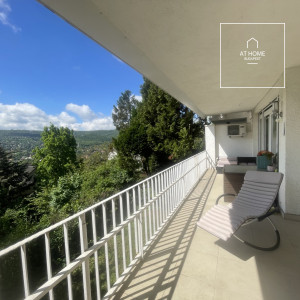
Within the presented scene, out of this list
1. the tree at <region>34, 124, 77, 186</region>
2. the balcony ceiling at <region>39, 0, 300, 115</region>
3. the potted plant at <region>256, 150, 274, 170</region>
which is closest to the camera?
the balcony ceiling at <region>39, 0, 300, 115</region>

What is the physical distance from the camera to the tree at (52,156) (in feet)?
80.3

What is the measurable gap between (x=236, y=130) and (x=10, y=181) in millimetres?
26350

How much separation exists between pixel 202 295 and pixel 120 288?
0.85 metres

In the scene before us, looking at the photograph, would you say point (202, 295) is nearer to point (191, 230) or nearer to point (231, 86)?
point (191, 230)

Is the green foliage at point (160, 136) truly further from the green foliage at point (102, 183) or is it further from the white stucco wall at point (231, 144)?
the white stucco wall at point (231, 144)

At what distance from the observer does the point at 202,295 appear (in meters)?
1.85

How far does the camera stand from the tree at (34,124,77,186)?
963 inches

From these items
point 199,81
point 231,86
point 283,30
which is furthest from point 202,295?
point 231,86

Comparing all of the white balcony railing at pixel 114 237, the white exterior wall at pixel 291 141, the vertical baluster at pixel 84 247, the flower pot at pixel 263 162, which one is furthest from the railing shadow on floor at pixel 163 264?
the flower pot at pixel 263 162

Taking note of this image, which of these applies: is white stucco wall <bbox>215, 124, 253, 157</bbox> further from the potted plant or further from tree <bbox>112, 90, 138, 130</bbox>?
tree <bbox>112, 90, 138, 130</bbox>

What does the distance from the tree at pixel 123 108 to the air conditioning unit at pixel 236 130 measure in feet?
84.4

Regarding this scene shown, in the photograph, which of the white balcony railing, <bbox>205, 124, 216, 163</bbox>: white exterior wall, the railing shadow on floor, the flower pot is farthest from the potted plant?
<bbox>205, 124, 216, 163</bbox>: white exterior wall

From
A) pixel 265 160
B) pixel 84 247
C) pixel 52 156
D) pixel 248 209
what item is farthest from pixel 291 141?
pixel 52 156

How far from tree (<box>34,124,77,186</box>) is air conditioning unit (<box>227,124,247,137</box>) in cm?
2042
